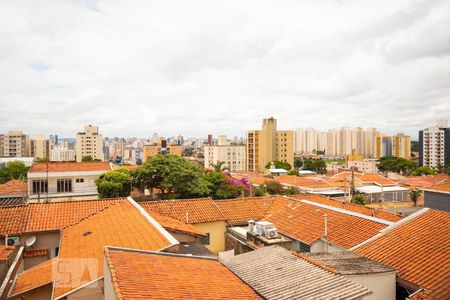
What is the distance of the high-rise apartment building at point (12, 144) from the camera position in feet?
327

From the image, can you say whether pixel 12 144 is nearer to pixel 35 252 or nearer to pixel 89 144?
pixel 89 144

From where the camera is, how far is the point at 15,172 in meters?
49.5

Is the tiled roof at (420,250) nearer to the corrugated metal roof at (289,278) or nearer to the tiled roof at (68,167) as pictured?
the corrugated metal roof at (289,278)

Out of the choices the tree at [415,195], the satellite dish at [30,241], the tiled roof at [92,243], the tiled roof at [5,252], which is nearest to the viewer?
the tiled roof at [92,243]

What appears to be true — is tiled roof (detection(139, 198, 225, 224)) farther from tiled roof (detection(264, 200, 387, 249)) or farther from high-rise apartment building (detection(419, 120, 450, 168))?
high-rise apartment building (detection(419, 120, 450, 168))

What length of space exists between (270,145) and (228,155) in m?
18.7

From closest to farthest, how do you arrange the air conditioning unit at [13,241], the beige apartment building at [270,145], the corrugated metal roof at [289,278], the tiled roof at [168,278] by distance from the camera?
1. the tiled roof at [168,278]
2. the corrugated metal roof at [289,278]
3. the air conditioning unit at [13,241]
4. the beige apartment building at [270,145]

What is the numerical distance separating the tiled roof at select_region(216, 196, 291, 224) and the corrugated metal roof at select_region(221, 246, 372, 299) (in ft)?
30.7

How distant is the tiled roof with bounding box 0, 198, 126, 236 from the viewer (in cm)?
1339

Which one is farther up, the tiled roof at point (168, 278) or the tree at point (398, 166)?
the tiled roof at point (168, 278)

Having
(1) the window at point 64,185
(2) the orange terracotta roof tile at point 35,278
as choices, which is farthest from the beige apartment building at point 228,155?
(2) the orange terracotta roof tile at point 35,278

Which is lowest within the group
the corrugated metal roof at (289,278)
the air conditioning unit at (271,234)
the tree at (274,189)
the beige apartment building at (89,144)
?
the tree at (274,189)

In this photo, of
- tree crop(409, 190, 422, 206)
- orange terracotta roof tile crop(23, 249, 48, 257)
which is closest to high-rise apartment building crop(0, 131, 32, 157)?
orange terracotta roof tile crop(23, 249, 48, 257)

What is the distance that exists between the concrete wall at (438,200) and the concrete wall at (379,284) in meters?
12.2
